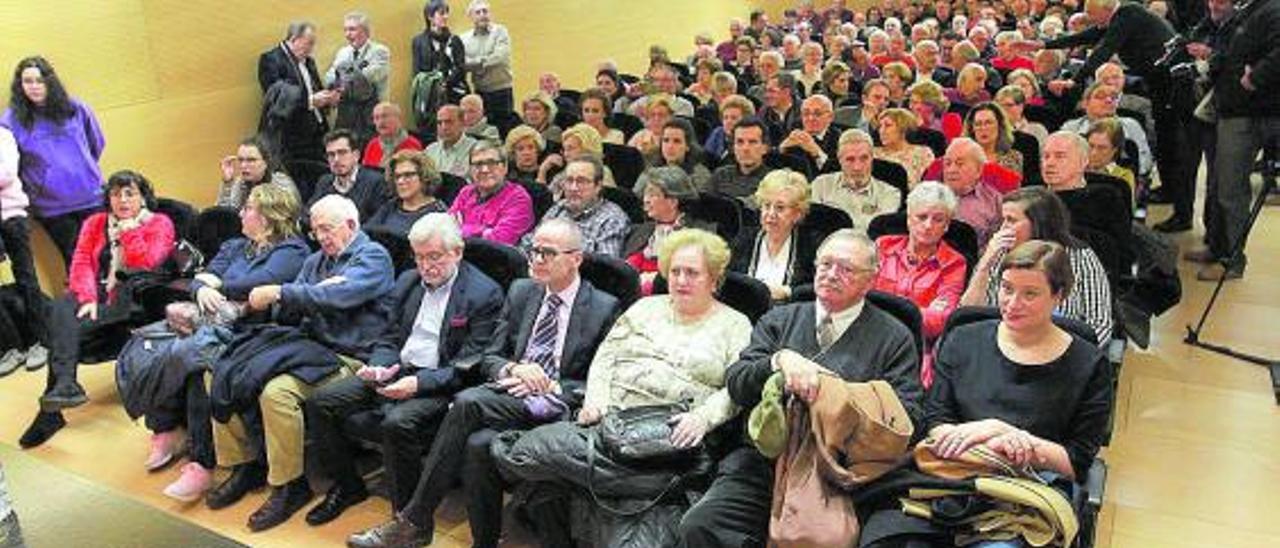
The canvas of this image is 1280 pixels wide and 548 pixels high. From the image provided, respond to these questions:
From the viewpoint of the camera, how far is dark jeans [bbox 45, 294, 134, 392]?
436 centimetres

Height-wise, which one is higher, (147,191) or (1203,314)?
(147,191)

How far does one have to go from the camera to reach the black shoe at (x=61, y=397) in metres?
4.31

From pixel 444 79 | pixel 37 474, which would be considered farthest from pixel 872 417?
pixel 444 79

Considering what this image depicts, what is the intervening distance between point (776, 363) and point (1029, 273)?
68cm

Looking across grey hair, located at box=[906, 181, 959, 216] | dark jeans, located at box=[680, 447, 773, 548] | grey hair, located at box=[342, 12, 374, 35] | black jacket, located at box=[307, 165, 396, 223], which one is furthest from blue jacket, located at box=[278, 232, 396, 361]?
grey hair, located at box=[342, 12, 374, 35]

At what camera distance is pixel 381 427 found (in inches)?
136

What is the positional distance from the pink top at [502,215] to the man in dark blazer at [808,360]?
208cm

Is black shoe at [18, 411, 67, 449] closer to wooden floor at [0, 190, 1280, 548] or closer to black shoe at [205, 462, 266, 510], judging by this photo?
wooden floor at [0, 190, 1280, 548]

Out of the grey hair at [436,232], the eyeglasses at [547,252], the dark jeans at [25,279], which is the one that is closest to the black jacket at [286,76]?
the dark jeans at [25,279]

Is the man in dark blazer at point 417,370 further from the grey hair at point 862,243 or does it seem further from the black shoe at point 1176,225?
the black shoe at point 1176,225

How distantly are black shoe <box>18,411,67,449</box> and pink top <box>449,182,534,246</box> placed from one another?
6.15 feet

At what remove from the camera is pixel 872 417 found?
99.3 inches

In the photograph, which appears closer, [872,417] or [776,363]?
[872,417]

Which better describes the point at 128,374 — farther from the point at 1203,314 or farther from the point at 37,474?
the point at 1203,314
